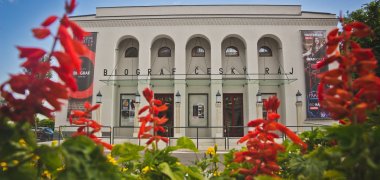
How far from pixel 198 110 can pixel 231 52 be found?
196 inches

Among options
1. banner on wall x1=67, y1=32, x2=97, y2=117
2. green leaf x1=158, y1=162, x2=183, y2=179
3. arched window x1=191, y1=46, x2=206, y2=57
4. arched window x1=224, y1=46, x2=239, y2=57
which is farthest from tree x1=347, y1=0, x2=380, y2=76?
banner on wall x1=67, y1=32, x2=97, y2=117

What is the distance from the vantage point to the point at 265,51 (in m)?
20.4

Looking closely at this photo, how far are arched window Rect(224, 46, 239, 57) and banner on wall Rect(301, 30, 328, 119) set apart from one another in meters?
4.64

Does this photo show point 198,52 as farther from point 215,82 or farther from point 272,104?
point 272,104

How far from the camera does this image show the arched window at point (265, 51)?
66.5 ft

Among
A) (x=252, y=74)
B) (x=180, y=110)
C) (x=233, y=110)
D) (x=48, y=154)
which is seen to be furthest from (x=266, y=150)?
(x=233, y=110)

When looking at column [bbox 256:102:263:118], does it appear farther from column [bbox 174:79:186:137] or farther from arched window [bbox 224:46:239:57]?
column [bbox 174:79:186:137]

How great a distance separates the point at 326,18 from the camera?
1967 centimetres

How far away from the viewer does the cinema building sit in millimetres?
18719

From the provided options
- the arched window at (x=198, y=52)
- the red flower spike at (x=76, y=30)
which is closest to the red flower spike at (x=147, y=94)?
the red flower spike at (x=76, y=30)

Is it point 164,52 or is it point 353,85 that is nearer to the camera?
point 353,85

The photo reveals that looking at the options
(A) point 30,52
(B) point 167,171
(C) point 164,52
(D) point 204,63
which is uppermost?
(C) point 164,52

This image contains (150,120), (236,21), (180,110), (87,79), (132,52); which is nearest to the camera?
(150,120)

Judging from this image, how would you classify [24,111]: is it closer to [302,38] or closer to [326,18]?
[302,38]
